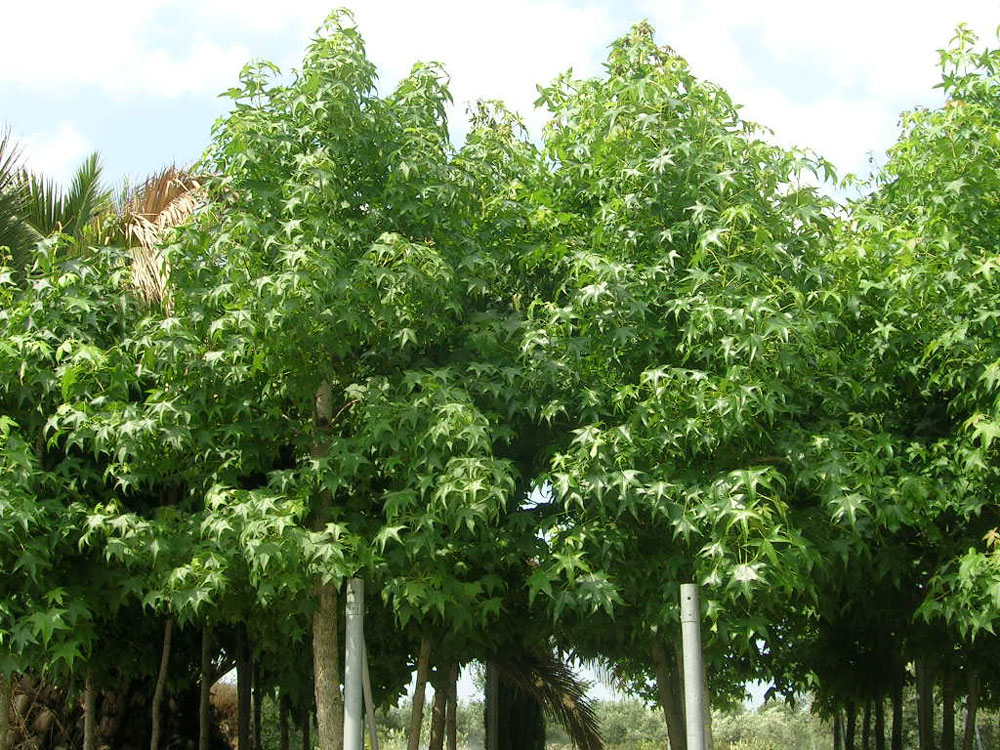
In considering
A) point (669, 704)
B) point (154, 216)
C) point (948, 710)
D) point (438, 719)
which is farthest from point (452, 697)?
point (154, 216)

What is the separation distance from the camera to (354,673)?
7145 mm

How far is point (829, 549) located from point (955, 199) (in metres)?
3.18

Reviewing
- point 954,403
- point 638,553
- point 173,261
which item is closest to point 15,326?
point 173,261

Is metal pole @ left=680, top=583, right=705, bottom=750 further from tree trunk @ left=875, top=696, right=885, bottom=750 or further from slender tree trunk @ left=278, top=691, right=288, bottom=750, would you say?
slender tree trunk @ left=278, top=691, right=288, bottom=750

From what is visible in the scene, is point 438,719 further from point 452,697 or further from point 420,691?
point 420,691

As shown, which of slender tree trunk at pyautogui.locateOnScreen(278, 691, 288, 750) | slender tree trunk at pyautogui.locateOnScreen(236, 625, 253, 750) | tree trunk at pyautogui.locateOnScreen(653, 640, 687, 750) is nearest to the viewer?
tree trunk at pyautogui.locateOnScreen(653, 640, 687, 750)

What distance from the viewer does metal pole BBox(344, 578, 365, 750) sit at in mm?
7008

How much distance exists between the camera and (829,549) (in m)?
9.16

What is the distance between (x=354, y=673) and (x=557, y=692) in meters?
6.94

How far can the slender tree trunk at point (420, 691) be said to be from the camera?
1079 centimetres

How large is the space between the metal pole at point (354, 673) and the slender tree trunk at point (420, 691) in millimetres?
3483

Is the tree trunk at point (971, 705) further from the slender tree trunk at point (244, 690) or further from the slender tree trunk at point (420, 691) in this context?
the slender tree trunk at point (244, 690)

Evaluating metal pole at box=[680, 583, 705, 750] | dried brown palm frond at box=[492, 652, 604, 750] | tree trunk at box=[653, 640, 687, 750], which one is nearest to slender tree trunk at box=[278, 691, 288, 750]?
dried brown palm frond at box=[492, 652, 604, 750]

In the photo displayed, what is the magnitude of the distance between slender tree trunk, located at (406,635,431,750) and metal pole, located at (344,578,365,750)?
11.4 ft
